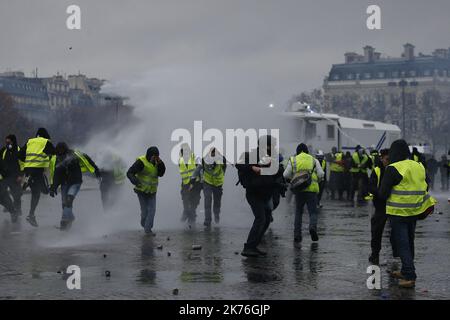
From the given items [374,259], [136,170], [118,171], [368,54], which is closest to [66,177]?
[136,170]

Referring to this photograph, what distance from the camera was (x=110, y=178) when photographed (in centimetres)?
1873

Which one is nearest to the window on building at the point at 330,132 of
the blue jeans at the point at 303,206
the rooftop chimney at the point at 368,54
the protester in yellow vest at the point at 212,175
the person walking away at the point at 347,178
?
the person walking away at the point at 347,178

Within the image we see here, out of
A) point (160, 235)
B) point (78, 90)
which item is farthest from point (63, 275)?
point (78, 90)

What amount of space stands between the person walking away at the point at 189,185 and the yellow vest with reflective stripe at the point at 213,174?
1.49ft

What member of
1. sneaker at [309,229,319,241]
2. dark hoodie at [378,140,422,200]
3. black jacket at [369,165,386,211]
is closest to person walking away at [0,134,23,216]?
sneaker at [309,229,319,241]

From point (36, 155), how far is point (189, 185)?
328 cm

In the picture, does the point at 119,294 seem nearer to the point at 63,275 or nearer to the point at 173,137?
the point at 63,275

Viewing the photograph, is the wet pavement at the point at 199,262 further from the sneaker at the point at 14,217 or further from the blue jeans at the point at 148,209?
the sneaker at the point at 14,217

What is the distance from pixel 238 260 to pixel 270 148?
2067 mm

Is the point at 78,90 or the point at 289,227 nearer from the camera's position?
the point at 289,227

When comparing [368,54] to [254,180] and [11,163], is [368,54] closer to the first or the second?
[11,163]

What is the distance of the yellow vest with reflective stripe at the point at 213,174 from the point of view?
17.9 meters

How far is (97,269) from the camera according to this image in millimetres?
10961

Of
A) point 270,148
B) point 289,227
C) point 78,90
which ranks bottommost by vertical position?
point 289,227
